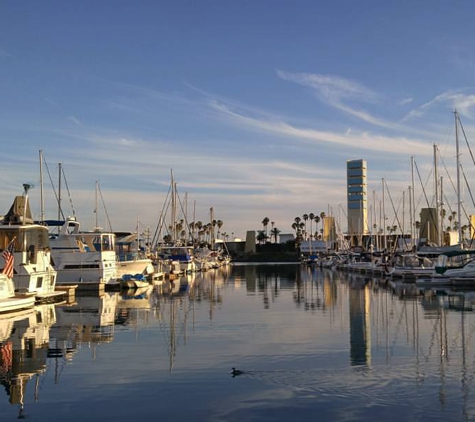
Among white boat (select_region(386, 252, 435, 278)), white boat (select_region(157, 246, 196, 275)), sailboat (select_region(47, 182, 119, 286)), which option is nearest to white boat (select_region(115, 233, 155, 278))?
sailboat (select_region(47, 182, 119, 286))

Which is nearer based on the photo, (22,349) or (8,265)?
(22,349)

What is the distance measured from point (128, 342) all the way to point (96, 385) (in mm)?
7494

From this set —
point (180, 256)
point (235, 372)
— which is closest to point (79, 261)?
point (235, 372)

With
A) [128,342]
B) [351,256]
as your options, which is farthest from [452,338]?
[351,256]

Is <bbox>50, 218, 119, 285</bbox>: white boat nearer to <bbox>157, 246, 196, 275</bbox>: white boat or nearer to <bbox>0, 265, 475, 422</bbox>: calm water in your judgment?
<bbox>0, 265, 475, 422</bbox>: calm water

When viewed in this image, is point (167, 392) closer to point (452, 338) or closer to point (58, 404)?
point (58, 404)

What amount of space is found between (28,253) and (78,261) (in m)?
12.9

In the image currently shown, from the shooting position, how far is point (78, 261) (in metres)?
51.9

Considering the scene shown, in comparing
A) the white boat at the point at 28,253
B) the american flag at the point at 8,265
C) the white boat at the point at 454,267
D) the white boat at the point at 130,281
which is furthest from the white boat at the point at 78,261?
the white boat at the point at 454,267

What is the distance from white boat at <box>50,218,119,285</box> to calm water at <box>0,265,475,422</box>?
16690mm

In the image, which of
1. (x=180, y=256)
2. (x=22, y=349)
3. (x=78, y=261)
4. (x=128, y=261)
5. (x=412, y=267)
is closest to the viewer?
(x=22, y=349)

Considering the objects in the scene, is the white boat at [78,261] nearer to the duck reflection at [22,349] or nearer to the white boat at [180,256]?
the duck reflection at [22,349]

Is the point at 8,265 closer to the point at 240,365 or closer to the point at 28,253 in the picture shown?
the point at 28,253

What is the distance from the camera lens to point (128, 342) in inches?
935
